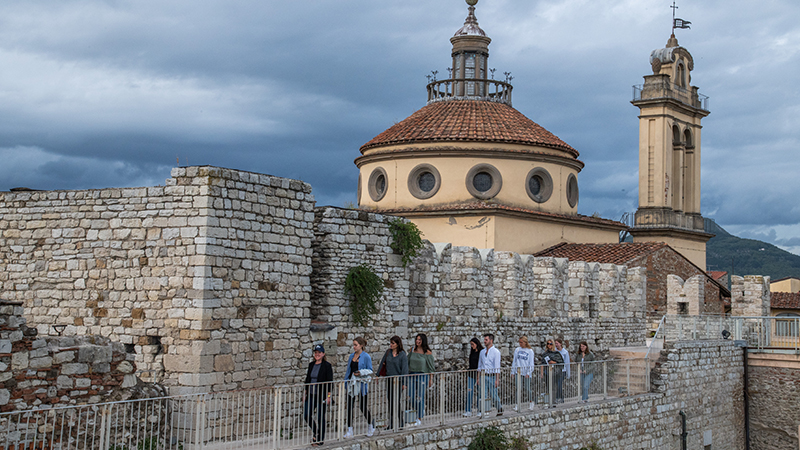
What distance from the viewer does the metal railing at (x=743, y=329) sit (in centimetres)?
2273

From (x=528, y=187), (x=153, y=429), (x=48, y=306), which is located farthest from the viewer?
(x=528, y=187)

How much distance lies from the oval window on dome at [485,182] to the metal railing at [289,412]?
1119 centimetres

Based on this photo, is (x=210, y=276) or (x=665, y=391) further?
(x=665, y=391)

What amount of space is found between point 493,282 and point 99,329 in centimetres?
886

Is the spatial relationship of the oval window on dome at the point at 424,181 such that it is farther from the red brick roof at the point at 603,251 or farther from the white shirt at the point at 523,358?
the white shirt at the point at 523,358

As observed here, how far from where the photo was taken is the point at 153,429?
11094 mm

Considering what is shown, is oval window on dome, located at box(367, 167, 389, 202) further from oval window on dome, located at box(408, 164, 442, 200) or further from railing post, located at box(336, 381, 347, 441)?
railing post, located at box(336, 381, 347, 441)

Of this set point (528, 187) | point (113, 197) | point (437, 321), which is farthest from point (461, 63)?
point (113, 197)

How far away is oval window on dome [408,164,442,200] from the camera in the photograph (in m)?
27.4

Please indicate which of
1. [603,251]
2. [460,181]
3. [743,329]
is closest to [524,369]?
[603,251]

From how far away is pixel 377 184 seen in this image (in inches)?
1139

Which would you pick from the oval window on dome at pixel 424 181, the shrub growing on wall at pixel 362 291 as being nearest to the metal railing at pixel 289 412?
the shrub growing on wall at pixel 362 291

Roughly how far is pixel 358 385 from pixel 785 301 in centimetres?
3903

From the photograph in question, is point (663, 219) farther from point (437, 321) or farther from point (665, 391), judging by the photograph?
point (437, 321)
